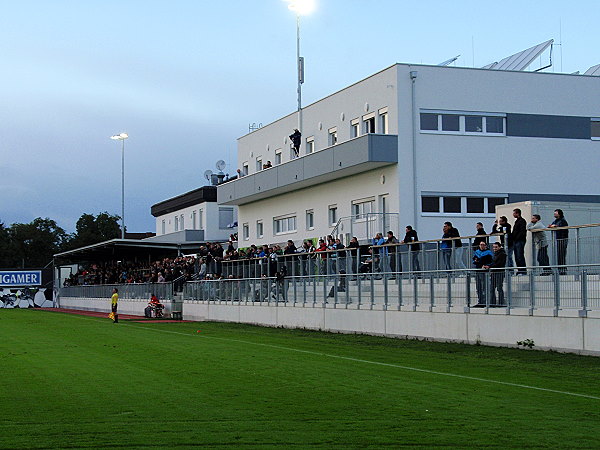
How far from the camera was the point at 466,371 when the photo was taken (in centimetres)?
1689

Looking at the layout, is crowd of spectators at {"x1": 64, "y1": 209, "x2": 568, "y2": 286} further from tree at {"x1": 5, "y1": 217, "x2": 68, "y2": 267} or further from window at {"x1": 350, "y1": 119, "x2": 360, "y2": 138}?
tree at {"x1": 5, "y1": 217, "x2": 68, "y2": 267}

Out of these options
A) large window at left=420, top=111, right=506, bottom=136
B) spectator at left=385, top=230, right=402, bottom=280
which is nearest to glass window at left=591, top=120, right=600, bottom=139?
large window at left=420, top=111, right=506, bottom=136

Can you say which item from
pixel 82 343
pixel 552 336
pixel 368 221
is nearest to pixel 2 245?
pixel 368 221

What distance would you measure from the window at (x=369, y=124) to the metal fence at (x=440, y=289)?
859 cm

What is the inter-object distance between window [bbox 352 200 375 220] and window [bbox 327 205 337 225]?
7.38 ft

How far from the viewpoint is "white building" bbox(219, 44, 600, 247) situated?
3997cm

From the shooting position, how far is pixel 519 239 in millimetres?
22406

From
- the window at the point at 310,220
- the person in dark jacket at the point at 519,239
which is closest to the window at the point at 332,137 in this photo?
the window at the point at 310,220

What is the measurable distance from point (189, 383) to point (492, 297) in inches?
390

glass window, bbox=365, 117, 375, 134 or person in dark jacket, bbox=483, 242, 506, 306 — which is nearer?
person in dark jacket, bbox=483, 242, 506, 306

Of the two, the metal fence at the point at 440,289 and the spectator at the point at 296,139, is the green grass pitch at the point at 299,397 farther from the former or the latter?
the spectator at the point at 296,139

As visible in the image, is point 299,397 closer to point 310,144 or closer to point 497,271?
point 497,271

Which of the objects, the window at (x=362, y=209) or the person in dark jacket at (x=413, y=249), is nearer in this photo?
the person in dark jacket at (x=413, y=249)

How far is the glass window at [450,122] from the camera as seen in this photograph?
40.7 m
